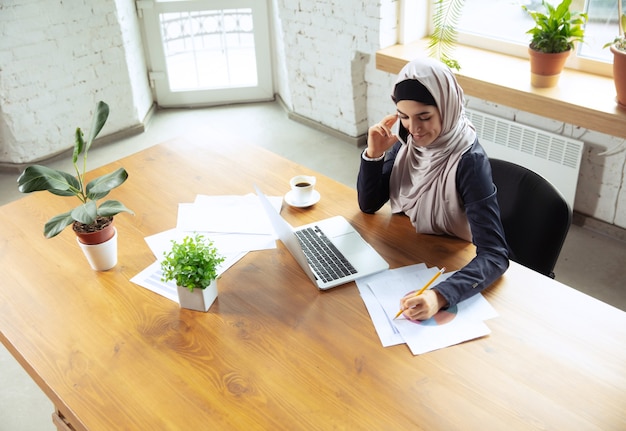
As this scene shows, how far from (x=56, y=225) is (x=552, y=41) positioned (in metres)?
2.32

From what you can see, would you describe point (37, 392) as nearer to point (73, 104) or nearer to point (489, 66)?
point (73, 104)

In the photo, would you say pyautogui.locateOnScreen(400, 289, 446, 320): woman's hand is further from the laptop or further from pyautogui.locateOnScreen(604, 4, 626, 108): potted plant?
pyautogui.locateOnScreen(604, 4, 626, 108): potted plant

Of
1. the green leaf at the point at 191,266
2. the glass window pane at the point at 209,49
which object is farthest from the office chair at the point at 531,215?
the glass window pane at the point at 209,49

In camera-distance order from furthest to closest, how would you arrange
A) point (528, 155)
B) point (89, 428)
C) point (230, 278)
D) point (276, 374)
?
point (528, 155), point (230, 278), point (276, 374), point (89, 428)

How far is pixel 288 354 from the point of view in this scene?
1.43 metres

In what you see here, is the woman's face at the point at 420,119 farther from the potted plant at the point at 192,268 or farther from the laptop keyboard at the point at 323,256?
the potted plant at the point at 192,268

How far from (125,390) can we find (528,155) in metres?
2.41

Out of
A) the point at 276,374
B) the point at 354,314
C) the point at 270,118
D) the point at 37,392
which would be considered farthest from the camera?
the point at 270,118

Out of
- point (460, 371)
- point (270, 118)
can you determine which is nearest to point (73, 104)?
point (270, 118)

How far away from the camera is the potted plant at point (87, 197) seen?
1564 millimetres

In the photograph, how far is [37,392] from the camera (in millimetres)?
2322

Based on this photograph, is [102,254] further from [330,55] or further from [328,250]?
[330,55]

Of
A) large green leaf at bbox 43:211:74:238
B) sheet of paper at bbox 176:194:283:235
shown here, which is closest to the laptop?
sheet of paper at bbox 176:194:283:235

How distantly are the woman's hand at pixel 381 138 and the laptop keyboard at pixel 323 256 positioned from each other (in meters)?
0.30
